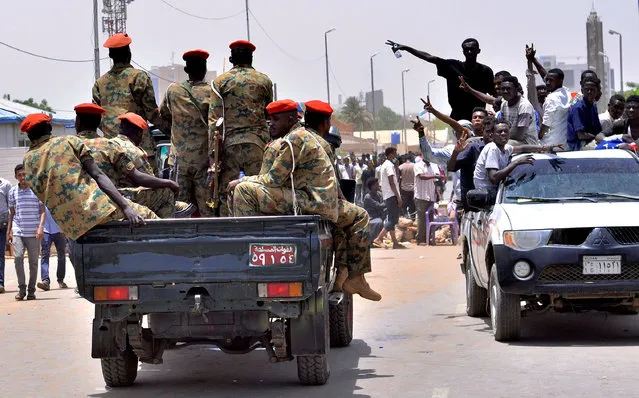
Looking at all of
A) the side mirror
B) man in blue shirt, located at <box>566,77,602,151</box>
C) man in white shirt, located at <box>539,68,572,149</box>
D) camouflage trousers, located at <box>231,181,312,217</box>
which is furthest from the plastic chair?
camouflage trousers, located at <box>231,181,312,217</box>

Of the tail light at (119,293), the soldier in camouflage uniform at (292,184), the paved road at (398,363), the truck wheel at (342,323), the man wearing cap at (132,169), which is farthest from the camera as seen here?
the truck wheel at (342,323)

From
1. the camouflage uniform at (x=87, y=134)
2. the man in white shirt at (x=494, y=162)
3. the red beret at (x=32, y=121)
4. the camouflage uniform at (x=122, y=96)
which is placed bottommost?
the man in white shirt at (x=494, y=162)

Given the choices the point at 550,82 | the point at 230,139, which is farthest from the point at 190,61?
the point at 550,82

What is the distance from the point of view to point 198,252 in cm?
816

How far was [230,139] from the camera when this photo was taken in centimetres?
1082

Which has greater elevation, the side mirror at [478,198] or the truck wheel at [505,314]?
the side mirror at [478,198]

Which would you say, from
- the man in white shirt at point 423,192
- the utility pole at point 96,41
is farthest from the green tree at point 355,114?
the man in white shirt at point 423,192

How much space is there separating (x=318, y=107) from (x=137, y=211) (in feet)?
6.39

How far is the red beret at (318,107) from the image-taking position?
9.79 m

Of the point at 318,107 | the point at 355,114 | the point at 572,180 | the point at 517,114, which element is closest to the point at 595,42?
the point at 517,114

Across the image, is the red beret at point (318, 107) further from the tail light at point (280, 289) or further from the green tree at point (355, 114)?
the green tree at point (355, 114)

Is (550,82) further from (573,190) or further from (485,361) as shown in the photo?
(485,361)

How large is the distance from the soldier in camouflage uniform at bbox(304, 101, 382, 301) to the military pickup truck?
127 cm

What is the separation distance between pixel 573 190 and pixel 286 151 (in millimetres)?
3453
